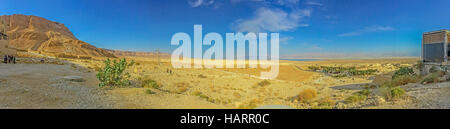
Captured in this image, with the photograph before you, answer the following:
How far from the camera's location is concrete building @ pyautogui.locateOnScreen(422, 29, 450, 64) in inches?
560

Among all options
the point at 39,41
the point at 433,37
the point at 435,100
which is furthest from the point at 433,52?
the point at 39,41

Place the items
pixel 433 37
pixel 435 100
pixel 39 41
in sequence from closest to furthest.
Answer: pixel 435 100 → pixel 433 37 → pixel 39 41

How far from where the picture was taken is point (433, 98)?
657 cm

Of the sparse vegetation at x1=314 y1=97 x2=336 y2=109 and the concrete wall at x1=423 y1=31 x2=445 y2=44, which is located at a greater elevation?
the concrete wall at x1=423 y1=31 x2=445 y2=44

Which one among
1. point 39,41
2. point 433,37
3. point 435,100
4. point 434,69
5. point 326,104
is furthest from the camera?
point 39,41

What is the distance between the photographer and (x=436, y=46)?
1495 cm

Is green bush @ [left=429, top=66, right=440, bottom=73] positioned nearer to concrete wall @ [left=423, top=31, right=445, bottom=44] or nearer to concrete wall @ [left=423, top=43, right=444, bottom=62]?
concrete wall @ [left=423, top=43, right=444, bottom=62]

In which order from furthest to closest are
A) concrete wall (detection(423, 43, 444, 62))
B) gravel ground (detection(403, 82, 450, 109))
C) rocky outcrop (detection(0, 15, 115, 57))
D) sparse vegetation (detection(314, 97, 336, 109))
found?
1. rocky outcrop (detection(0, 15, 115, 57))
2. concrete wall (detection(423, 43, 444, 62))
3. sparse vegetation (detection(314, 97, 336, 109))
4. gravel ground (detection(403, 82, 450, 109))

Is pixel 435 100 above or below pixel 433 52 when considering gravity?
below

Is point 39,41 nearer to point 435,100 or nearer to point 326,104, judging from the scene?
point 326,104

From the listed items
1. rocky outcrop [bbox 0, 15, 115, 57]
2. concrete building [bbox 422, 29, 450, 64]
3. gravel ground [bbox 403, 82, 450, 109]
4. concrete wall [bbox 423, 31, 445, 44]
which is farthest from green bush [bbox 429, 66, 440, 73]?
rocky outcrop [bbox 0, 15, 115, 57]

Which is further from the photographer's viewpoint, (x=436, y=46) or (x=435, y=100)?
(x=436, y=46)
